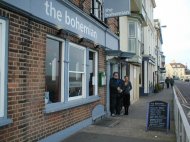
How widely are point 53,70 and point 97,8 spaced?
15.2 feet

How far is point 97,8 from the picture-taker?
1285cm

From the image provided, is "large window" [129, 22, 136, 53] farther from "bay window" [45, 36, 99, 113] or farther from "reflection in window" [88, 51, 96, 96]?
"bay window" [45, 36, 99, 113]

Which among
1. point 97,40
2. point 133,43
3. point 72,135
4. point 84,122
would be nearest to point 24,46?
point 72,135

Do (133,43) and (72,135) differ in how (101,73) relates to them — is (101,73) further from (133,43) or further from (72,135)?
(133,43)

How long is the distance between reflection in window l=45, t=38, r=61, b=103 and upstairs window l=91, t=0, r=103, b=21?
12.9ft

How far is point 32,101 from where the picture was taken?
7.41 metres

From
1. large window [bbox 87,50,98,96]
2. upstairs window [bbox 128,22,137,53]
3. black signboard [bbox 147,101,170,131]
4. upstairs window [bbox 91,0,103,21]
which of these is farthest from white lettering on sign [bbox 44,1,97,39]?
upstairs window [bbox 128,22,137,53]

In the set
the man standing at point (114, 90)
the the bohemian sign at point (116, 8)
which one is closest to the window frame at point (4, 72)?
the the bohemian sign at point (116, 8)

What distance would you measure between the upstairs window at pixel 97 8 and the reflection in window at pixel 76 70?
2222 mm

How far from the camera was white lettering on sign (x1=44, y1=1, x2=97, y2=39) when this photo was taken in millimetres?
8086

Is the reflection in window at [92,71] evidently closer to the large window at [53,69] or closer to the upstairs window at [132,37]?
the large window at [53,69]

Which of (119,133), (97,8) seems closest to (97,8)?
(97,8)

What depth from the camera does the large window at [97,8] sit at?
503 inches

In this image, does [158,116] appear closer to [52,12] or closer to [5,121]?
[52,12]
